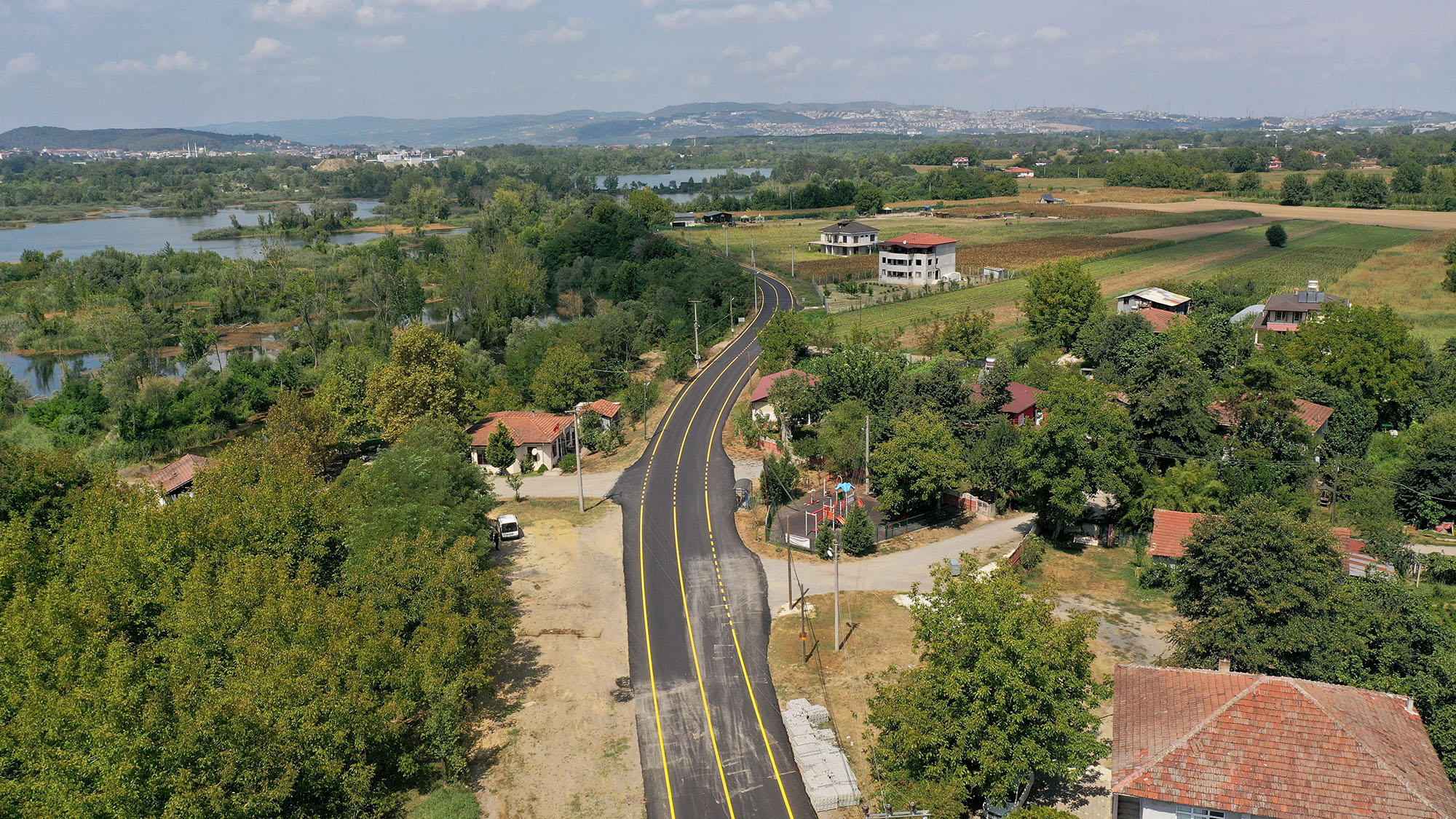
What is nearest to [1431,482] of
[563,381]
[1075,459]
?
[1075,459]

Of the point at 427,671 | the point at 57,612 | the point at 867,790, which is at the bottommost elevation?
the point at 867,790

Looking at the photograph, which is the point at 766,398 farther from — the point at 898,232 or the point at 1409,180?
the point at 1409,180

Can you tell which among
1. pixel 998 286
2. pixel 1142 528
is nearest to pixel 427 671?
pixel 1142 528

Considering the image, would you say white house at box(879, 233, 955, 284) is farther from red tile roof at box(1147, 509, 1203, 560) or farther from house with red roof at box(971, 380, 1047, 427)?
red tile roof at box(1147, 509, 1203, 560)

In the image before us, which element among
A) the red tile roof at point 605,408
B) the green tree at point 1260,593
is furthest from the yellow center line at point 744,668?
the green tree at point 1260,593

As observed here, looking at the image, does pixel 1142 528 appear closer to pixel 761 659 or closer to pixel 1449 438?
pixel 1449 438

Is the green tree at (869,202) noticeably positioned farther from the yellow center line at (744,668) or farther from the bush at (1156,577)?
the bush at (1156,577)

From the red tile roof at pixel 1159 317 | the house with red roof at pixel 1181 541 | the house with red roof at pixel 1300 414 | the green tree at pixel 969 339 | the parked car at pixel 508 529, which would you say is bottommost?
the parked car at pixel 508 529
